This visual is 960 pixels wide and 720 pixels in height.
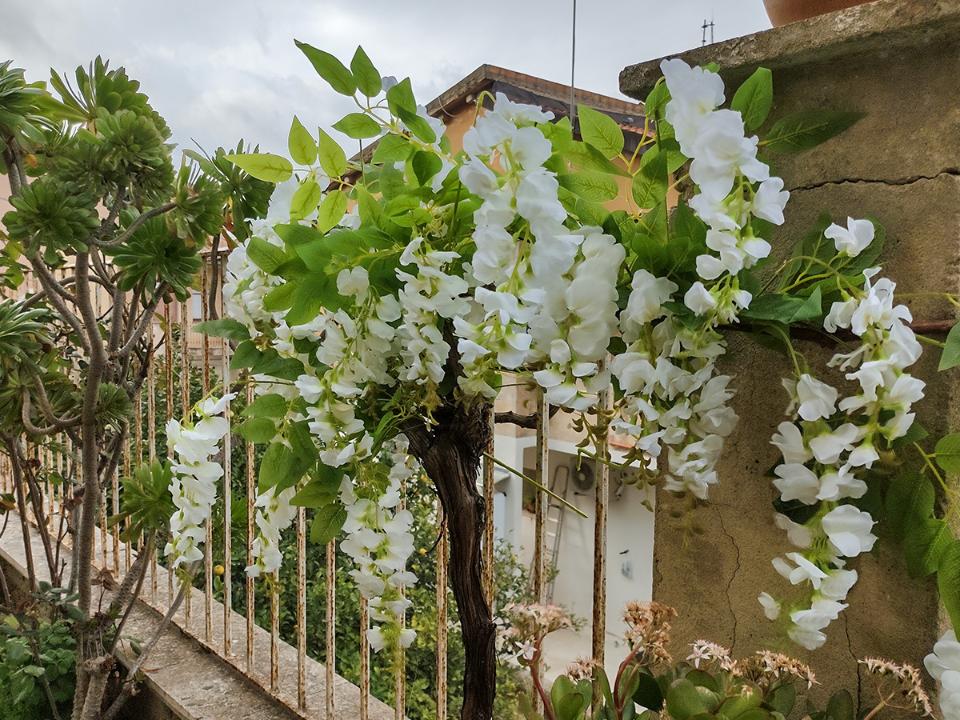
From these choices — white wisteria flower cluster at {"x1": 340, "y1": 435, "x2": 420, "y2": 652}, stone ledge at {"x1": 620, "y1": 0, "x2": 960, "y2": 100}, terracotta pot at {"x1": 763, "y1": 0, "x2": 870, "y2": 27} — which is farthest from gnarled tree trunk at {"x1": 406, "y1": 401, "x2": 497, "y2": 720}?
terracotta pot at {"x1": 763, "y1": 0, "x2": 870, "y2": 27}

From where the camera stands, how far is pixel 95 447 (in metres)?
1.60

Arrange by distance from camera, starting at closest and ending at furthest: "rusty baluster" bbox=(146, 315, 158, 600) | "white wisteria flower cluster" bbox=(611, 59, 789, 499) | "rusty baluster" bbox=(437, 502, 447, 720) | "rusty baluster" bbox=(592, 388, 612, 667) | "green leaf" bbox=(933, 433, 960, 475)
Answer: "white wisteria flower cluster" bbox=(611, 59, 789, 499)
"green leaf" bbox=(933, 433, 960, 475)
"rusty baluster" bbox=(592, 388, 612, 667)
"rusty baluster" bbox=(437, 502, 447, 720)
"rusty baluster" bbox=(146, 315, 158, 600)

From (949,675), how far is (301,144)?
748mm

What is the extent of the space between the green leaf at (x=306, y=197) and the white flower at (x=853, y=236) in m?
0.47

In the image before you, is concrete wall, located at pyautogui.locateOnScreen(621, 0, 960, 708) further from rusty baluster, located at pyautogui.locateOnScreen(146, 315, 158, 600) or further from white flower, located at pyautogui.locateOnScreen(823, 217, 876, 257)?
rusty baluster, located at pyautogui.locateOnScreen(146, 315, 158, 600)

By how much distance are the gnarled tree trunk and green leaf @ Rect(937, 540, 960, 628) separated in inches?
17.9

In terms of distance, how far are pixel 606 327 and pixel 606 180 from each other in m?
0.14

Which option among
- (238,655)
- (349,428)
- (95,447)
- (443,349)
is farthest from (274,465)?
(238,655)

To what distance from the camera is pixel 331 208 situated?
71 centimetres

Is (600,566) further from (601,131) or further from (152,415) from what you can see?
(152,415)

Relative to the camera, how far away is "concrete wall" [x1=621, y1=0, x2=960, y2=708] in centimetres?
72

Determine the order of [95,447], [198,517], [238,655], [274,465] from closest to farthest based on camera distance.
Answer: [274,465] < [198,517] < [95,447] < [238,655]

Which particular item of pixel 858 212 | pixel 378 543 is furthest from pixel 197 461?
pixel 858 212

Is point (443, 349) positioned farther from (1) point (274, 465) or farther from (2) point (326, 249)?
(1) point (274, 465)
